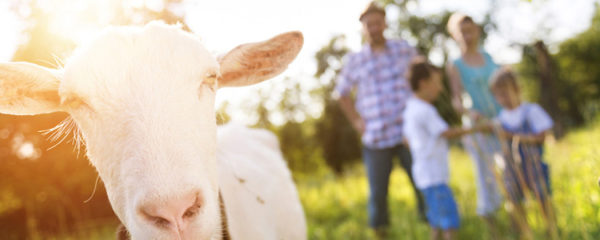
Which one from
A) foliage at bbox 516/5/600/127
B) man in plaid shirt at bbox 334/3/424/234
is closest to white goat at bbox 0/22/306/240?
man in plaid shirt at bbox 334/3/424/234

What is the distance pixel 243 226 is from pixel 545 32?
32.0 meters

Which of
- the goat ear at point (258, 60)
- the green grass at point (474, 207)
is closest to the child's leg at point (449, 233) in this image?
the green grass at point (474, 207)

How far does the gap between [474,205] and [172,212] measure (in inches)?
192

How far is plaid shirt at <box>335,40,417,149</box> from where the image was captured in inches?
171

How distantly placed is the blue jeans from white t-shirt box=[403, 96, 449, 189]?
755 mm

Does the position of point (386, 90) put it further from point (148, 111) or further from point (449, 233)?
point (148, 111)

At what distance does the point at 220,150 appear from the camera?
2949 mm

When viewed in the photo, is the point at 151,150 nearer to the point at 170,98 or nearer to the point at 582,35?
the point at 170,98

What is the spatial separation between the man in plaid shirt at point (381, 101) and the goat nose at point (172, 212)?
126 inches

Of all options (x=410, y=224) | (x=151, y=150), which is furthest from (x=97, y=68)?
(x=410, y=224)

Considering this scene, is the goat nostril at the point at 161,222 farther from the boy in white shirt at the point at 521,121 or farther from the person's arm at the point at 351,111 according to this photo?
the person's arm at the point at 351,111

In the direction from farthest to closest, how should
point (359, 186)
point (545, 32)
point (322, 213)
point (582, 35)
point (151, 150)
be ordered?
point (582, 35)
point (545, 32)
point (359, 186)
point (322, 213)
point (151, 150)

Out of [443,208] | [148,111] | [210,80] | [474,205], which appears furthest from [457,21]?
[148,111]

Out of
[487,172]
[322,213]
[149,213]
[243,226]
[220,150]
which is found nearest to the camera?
[149,213]
